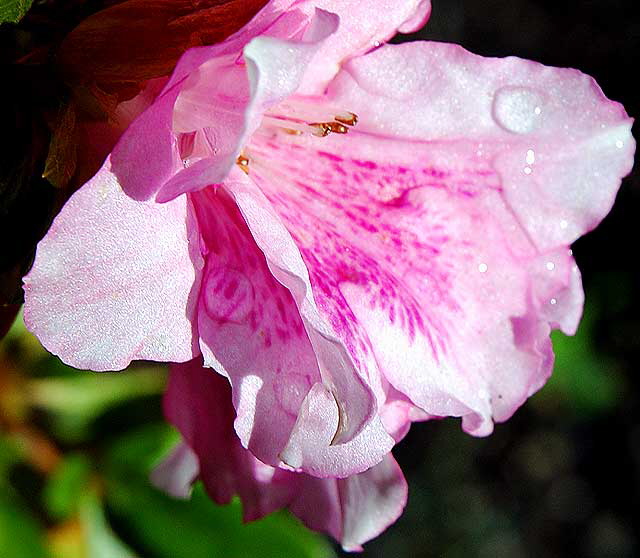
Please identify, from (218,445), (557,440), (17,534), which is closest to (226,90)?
(218,445)

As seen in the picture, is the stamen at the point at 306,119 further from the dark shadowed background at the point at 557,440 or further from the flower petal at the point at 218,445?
the dark shadowed background at the point at 557,440

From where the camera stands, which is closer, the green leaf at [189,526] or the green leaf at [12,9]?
the green leaf at [12,9]

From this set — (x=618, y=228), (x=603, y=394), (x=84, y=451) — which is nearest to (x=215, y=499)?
(x=84, y=451)

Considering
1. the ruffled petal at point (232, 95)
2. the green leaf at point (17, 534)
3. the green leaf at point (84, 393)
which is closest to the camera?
the ruffled petal at point (232, 95)

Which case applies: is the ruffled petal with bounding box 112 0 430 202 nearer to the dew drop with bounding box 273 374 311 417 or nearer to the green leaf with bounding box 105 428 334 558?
the dew drop with bounding box 273 374 311 417

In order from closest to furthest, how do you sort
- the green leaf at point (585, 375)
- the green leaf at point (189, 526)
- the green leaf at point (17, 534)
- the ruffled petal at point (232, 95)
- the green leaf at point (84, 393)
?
1. the ruffled petal at point (232, 95)
2. the green leaf at point (17, 534)
3. the green leaf at point (189, 526)
4. the green leaf at point (84, 393)
5. the green leaf at point (585, 375)

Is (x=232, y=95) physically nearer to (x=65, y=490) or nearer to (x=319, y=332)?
(x=319, y=332)

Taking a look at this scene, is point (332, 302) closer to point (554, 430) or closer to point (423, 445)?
point (423, 445)

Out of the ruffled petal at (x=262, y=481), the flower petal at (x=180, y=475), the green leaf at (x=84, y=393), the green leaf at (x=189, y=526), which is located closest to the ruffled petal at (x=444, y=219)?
the ruffled petal at (x=262, y=481)
